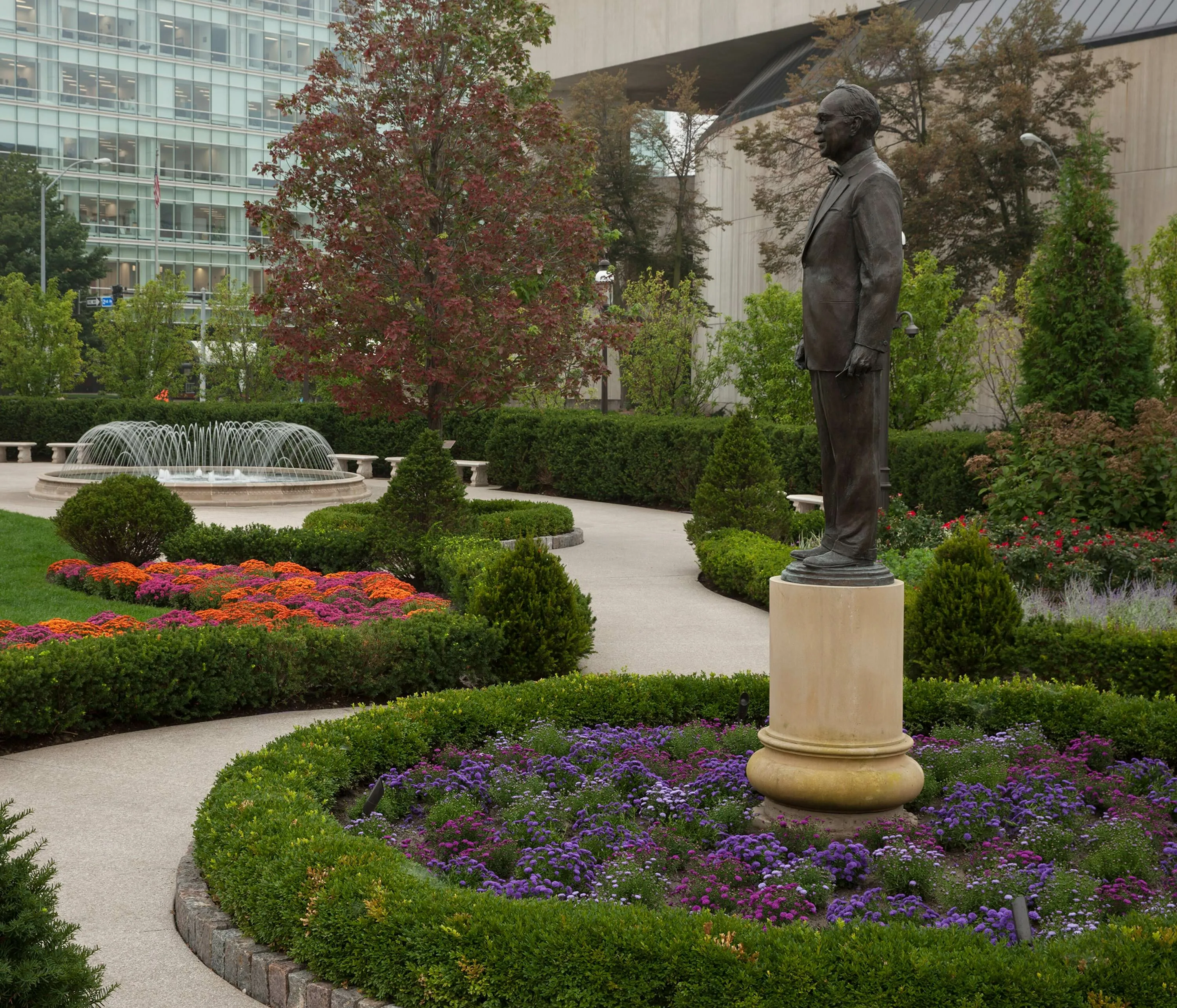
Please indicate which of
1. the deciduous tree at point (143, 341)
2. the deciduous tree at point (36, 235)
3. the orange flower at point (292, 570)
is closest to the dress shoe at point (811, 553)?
the orange flower at point (292, 570)

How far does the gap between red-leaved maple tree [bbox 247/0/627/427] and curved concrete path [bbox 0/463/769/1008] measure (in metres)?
4.26

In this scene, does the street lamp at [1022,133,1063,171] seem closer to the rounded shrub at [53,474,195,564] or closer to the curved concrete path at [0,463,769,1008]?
the curved concrete path at [0,463,769,1008]

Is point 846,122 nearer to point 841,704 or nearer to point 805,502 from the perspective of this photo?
point 841,704

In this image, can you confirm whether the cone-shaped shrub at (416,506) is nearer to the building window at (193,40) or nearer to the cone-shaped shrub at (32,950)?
the cone-shaped shrub at (32,950)

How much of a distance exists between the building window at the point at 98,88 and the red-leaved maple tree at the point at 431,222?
5487 centimetres

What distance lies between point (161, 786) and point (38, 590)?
582cm

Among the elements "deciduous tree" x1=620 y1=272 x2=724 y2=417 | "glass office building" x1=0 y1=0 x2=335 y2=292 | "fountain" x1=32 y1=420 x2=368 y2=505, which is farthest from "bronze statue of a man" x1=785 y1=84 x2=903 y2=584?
"glass office building" x1=0 y1=0 x2=335 y2=292

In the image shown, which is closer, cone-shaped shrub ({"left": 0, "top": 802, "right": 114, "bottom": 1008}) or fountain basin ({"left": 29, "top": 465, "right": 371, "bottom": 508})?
cone-shaped shrub ({"left": 0, "top": 802, "right": 114, "bottom": 1008})

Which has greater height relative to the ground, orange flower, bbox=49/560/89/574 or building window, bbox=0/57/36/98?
building window, bbox=0/57/36/98

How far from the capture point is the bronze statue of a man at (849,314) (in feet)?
18.4

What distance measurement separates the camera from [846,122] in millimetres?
5754

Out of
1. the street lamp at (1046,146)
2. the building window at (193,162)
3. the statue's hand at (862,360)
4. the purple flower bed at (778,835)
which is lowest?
the purple flower bed at (778,835)

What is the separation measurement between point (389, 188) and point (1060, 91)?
1699 cm

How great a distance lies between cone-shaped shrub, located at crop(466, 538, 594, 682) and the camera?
29.5 ft
